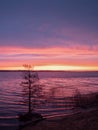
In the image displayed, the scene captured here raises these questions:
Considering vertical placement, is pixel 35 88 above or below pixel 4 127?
above

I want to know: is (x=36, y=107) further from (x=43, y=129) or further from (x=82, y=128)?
(x=82, y=128)

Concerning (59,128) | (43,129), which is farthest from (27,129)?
(59,128)

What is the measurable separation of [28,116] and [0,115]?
7266mm

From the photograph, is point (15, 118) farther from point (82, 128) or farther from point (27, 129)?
point (82, 128)

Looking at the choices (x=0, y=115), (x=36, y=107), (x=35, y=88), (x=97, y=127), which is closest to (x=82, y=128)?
(x=97, y=127)

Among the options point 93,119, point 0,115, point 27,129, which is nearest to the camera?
point 93,119

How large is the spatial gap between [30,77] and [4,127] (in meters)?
7.92

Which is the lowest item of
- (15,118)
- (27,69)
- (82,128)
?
(15,118)

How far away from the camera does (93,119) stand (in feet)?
57.7

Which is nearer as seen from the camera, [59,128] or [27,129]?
[59,128]

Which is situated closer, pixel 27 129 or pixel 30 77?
pixel 27 129

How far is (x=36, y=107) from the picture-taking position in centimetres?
3822

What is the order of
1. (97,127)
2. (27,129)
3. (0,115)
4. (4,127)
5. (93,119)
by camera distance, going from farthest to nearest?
1. (0,115)
2. (4,127)
3. (27,129)
4. (93,119)
5. (97,127)

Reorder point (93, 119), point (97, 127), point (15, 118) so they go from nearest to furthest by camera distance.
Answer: point (97, 127)
point (93, 119)
point (15, 118)
